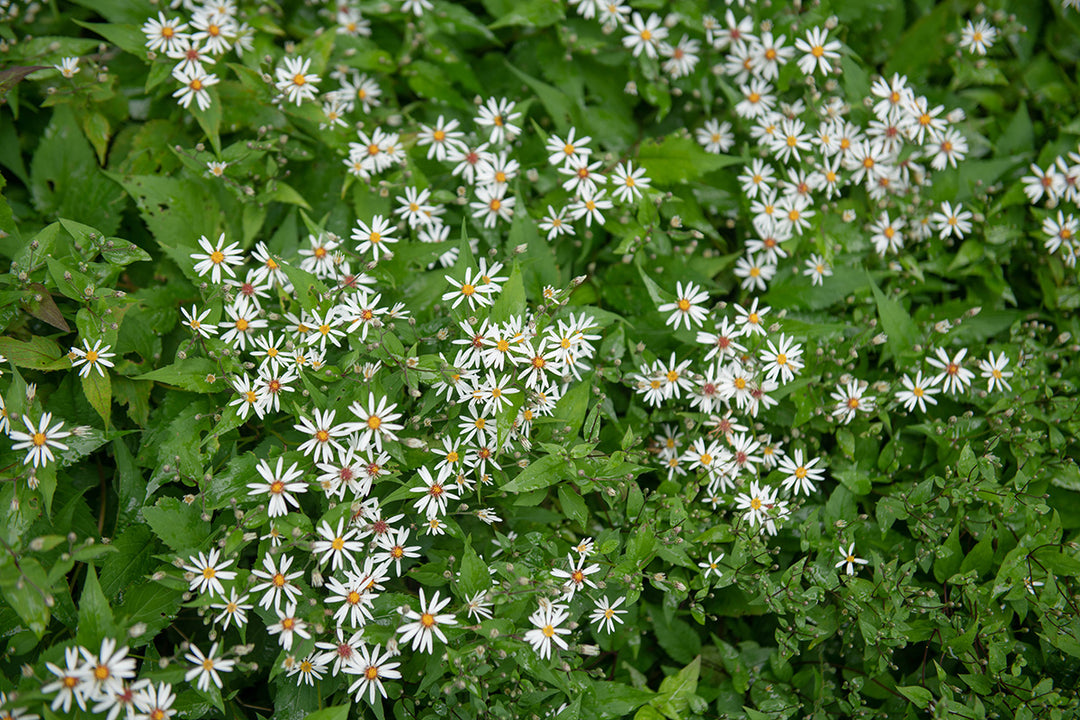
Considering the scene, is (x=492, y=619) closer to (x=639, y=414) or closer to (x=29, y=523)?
(x=639, y=414)

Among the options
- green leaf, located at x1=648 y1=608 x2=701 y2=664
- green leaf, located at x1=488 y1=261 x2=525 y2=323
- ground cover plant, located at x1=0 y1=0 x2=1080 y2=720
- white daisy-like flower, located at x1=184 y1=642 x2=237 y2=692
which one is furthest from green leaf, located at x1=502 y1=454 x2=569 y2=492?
white daisy-like flower, located at x1=184 y1=642 x2=237 y2=692

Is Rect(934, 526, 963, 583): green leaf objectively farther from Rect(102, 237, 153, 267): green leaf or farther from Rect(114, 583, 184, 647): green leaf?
Rect(102, 237, 153, 267): green leaf

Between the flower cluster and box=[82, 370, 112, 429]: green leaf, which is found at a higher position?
the flower cluster

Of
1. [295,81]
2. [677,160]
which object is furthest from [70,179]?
[677,160]

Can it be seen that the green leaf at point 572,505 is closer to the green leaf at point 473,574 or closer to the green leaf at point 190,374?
the green leaf at point 473,574

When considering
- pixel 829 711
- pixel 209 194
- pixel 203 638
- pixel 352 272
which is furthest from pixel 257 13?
pixel 829 711

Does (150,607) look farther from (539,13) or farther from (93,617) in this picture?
(539,13)
